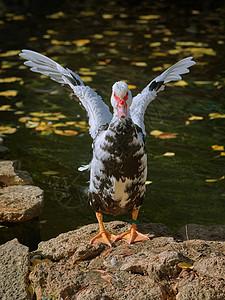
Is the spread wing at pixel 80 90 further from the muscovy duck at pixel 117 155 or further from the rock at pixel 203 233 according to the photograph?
the rock at pixel 203 233

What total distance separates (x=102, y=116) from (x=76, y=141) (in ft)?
5.84

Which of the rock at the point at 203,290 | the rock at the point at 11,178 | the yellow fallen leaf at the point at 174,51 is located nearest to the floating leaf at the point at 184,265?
the rock at the point at 203,290

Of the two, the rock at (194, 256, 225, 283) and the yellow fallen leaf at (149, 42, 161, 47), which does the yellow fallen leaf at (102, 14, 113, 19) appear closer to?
the yellow fallen leaf at (149, 42, 161, 47)

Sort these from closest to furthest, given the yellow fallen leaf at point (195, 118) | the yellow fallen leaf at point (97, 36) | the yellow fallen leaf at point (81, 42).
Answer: the yellow fallen leaf at point (195, 118) → the yellow fallen leaf at point (81, 42) → the yellow fallen leaf at point (97, 36)

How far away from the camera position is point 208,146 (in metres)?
5.05

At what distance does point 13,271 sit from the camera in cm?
288

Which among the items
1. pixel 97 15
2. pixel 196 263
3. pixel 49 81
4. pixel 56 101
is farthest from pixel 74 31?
pixel 196 263

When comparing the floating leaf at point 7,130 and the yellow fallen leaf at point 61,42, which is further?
the yellow fallen leaf at point 61,42

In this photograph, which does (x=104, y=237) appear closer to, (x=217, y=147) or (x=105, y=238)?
(x=105, y=238)

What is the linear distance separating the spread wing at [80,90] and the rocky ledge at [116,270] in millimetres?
826

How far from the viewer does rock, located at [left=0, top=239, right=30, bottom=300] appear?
277 centimetres

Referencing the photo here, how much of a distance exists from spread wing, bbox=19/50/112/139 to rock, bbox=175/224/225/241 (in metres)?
0.89

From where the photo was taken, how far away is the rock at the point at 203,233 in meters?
3.30

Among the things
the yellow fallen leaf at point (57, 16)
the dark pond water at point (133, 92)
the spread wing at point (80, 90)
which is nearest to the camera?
the spread wing at point (80, 90)
